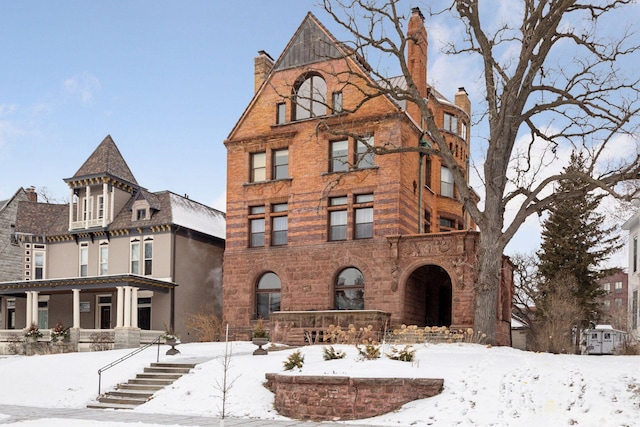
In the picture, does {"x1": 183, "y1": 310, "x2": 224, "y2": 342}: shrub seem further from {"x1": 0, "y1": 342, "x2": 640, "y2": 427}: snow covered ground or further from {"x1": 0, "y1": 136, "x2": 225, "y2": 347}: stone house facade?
{"x1": 0, "y1": 342, "x2": 640, "y2": 427}: snow covered ground

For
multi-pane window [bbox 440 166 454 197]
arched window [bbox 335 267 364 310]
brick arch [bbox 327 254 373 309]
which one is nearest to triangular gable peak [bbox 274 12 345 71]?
multi-pane window [bbox 440 166 454 197]

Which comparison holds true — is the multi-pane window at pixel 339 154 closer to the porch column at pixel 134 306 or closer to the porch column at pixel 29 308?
the porch column at pixel 134 306

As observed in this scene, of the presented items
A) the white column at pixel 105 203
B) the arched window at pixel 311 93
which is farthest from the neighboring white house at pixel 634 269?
the white column at pixel 105 203

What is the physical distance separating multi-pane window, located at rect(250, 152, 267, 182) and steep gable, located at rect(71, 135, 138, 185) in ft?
33.4

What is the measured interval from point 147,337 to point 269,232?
8.66 meters

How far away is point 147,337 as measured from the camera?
3409 cm

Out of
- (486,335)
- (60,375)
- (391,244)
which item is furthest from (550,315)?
(60,375)

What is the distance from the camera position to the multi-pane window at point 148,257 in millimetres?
37438

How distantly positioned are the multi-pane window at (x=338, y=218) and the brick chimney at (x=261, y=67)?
8402mm

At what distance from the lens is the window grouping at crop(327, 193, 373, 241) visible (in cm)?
3052

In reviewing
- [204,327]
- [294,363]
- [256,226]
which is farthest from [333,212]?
[294,363]

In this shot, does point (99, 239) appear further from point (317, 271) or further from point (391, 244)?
point (391, 244)

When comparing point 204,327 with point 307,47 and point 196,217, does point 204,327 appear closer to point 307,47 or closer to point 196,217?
point 196,217

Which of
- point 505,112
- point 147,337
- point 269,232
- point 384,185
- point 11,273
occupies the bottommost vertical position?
point 147,337
